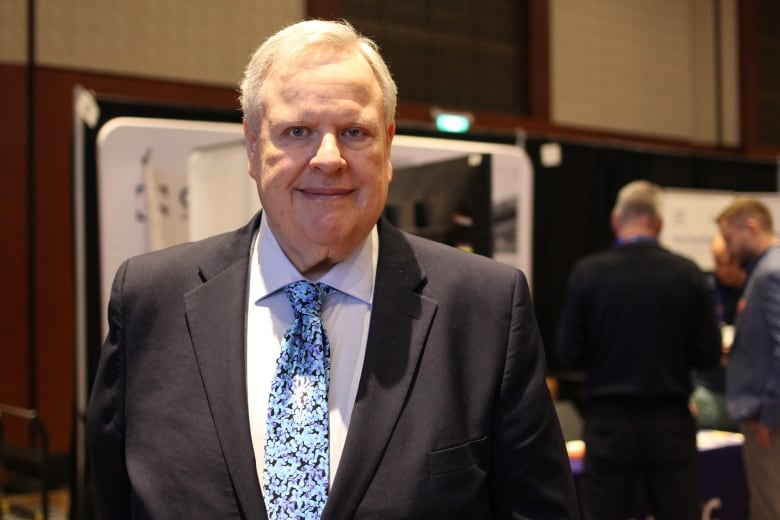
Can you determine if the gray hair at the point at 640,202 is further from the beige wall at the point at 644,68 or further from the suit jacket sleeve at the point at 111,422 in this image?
the beige wall at the point at 644,68

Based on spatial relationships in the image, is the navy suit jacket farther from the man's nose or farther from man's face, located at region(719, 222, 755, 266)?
man's face, located at region(719, 222, 755, 266)

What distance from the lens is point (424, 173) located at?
255 cm

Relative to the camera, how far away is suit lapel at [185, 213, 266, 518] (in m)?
1.15

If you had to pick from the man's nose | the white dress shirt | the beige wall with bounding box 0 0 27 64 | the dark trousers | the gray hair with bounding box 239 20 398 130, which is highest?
the beige wall with bounding box 0 0 27 64

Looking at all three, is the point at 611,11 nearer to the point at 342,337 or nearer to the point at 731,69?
the point at 731,69

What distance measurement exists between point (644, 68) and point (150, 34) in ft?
14.9

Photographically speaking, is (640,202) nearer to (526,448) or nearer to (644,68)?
(526,448)

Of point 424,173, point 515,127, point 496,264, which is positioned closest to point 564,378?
point 515,127

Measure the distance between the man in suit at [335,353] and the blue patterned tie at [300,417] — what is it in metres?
0.01

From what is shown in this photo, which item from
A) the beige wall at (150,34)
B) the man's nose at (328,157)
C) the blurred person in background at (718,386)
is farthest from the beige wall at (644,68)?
the man's nose at (328,157)

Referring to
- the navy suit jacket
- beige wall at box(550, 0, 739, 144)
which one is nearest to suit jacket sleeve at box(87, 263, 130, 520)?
the navy suit jacket

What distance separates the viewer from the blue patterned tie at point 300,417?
117 centimetres

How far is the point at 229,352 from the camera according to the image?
48.1 inches

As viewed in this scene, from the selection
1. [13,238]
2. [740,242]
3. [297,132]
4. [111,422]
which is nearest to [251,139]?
[297,132]
